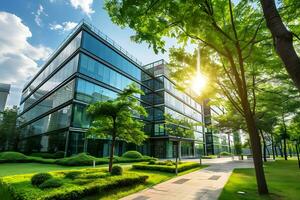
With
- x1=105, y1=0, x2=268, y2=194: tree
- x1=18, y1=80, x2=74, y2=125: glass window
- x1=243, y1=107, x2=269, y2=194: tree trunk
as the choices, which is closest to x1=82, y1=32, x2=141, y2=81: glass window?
x1=18, y1=80, x2=74, y2=125: glass window

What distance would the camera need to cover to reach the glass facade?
26.7m

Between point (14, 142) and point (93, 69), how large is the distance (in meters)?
30.3

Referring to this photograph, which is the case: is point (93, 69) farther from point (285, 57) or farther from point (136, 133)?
point (285, 57)

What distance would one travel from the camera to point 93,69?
2933 cm

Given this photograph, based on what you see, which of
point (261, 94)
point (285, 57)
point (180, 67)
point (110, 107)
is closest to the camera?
point (285, 57)

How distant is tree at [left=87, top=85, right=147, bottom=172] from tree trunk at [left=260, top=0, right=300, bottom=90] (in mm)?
10579

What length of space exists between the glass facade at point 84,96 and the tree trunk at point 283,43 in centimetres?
2255

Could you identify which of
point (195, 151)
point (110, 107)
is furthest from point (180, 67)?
point (195, 151)

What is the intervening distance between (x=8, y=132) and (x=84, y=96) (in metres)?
27.2

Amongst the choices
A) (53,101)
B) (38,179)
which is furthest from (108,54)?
(38,179)

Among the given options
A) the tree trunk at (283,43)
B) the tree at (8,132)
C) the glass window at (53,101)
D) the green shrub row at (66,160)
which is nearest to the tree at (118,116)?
the green shrub row at (66,160)

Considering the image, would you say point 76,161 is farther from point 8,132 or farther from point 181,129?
point 8,132

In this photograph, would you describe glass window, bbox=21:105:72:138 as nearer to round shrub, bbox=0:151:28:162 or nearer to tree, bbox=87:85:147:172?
round shrub, bbox=0:151:28:162

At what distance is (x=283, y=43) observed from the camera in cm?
280
